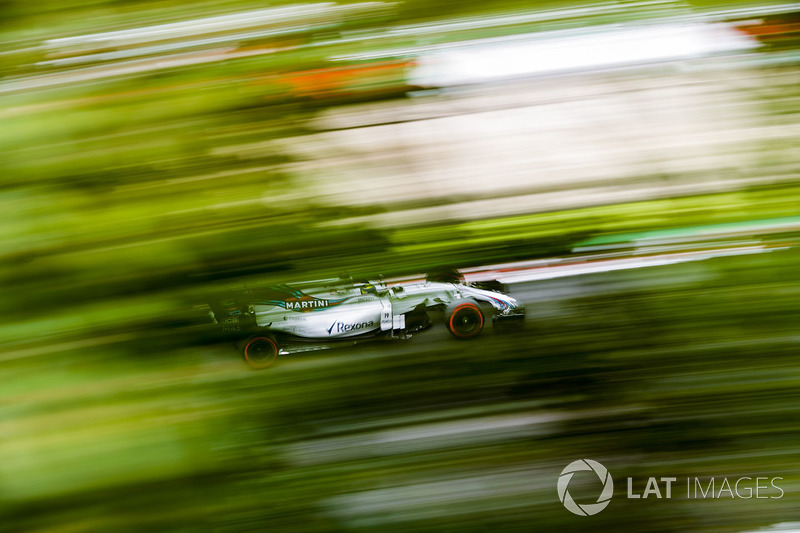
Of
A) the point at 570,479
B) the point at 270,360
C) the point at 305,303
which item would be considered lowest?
the point at 570,479

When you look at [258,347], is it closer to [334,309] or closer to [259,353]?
[259,353]

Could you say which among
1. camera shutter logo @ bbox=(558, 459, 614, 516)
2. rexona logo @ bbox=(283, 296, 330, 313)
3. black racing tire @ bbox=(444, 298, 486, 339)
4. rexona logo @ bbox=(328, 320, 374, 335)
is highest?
rexona logo @ bbox=(283, 296, 330, 313)

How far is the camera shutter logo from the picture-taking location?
1116 mm

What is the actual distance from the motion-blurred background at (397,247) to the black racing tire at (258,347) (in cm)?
2

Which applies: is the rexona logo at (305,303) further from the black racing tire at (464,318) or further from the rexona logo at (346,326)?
the black racing tire at (464,318)

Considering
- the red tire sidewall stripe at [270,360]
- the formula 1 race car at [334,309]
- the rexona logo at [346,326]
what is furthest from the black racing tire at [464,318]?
the red tire sidewall stripe at [270,360]

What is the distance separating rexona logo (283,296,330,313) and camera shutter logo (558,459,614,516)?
65 centimetres

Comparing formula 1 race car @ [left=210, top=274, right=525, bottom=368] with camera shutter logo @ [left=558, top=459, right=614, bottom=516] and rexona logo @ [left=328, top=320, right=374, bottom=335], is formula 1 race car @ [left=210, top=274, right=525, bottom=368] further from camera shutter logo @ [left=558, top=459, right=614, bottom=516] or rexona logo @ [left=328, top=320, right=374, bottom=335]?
camera shutter logo @ [left=558, top=459, right=614, bottom=516]

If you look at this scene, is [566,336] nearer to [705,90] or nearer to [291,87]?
[705,90]

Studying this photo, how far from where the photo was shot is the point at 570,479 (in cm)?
112

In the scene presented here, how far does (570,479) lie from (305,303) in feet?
2.29

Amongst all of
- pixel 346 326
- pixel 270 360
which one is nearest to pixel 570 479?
pixel 346 326

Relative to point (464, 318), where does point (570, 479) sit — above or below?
below

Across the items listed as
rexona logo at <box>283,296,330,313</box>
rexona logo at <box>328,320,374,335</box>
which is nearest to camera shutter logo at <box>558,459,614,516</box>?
rexona logo at <box>328,320,374,335</box>
